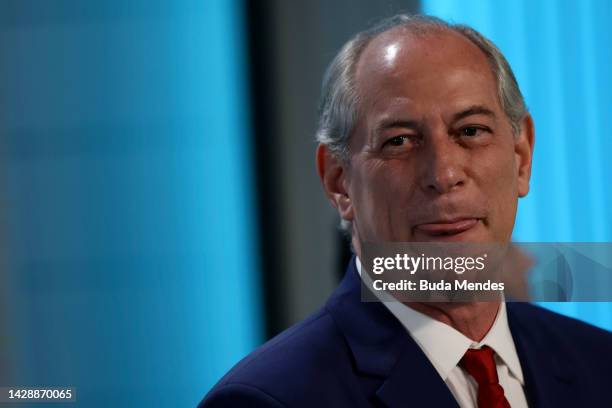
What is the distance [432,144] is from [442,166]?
0.13 feet

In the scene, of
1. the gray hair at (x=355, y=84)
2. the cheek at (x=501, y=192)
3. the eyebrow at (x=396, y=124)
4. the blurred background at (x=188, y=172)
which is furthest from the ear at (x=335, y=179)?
the blurred background at (x=188, y=172)

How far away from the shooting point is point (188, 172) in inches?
79.6

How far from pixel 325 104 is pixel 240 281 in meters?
0.78

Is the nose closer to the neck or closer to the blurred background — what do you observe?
the neck

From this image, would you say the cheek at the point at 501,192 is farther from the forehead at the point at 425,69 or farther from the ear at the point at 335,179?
the ear at the point at 335,179

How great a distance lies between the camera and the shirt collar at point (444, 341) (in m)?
1.26

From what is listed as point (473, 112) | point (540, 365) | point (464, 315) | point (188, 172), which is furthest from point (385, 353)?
point (188, 172)

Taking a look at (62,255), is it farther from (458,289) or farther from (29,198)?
(458,289)

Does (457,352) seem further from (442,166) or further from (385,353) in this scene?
(442,166)

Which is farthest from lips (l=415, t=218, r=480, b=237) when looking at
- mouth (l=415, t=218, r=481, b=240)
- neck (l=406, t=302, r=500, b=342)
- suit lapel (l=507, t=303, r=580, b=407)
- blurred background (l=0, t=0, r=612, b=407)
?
blurred background (l=0, t=0, r=612, b=407)

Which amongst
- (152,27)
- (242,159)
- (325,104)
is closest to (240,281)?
(242,159)

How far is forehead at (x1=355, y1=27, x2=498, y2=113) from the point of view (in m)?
1.25
